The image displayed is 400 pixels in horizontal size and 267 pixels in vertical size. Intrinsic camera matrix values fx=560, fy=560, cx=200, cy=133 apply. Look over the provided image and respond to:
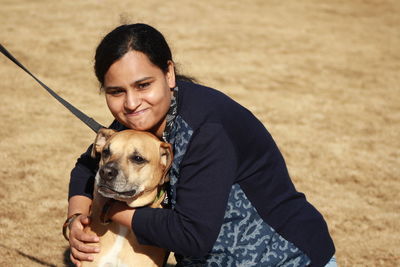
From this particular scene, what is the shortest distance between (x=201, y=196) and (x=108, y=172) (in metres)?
0.54

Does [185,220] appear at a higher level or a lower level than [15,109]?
higher

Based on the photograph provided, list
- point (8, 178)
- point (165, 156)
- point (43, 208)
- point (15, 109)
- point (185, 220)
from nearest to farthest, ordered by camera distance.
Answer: point (185, 220)
point (165, 156)
point (43, 208)
point (8, 178)
point (15, 109)

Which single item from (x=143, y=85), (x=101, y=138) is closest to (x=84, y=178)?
(x=101, y=138)

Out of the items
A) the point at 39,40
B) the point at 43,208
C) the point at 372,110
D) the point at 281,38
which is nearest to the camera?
the point at 43,208

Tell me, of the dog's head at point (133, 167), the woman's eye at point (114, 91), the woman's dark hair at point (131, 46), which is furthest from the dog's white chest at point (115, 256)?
the woman's dark hair at point (131, 46)

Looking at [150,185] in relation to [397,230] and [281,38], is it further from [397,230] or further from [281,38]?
[281,38]

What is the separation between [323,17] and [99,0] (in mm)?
4876

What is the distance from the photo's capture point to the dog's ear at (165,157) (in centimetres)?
272

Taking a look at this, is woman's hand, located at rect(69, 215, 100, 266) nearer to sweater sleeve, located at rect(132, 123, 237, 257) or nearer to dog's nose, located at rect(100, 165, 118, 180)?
dog's nose, located at rect(100, 165, 118, 180)

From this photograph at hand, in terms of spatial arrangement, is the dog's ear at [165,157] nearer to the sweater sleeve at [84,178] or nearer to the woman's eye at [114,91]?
the woman's eye at [114,91]

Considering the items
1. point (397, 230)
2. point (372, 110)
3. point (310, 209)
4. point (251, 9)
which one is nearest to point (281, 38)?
point (251, 9)

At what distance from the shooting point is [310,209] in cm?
278

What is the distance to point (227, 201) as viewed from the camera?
99.5 inches

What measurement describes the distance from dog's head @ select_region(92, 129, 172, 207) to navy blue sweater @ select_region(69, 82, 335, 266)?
0.12 m
